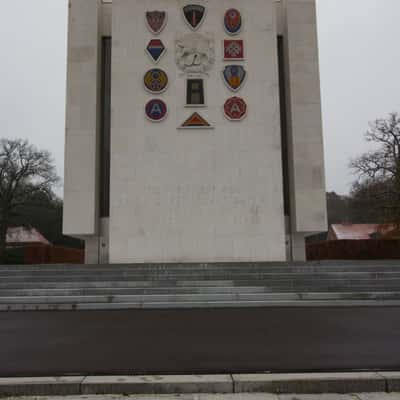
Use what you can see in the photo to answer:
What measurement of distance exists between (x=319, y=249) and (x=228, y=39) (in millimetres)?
17699

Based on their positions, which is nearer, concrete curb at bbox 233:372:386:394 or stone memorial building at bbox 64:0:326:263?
concrete curb at bbox 233:372:386:394

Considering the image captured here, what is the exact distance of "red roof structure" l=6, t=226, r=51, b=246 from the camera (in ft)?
134

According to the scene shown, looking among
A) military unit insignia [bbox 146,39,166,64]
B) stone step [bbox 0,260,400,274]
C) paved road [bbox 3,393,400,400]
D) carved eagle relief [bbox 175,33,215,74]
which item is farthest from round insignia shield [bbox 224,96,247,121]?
paved road [bbox 3,393,400,400]

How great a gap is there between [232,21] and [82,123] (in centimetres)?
824

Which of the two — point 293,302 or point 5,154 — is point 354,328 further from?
point 5,154

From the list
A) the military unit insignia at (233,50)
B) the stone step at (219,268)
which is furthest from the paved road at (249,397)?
the military unit insignia at (233,50)

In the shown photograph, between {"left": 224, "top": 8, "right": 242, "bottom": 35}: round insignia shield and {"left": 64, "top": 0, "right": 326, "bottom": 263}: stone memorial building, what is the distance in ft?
0.21

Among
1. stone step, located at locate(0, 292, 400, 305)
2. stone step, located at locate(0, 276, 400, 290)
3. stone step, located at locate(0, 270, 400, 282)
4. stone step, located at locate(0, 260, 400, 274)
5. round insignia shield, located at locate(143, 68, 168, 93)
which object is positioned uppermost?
round insignia shield, located at locate(143, 68, 168, 93)

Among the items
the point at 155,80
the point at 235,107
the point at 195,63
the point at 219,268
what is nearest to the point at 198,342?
the point at 219,268

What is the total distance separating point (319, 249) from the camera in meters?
33.6

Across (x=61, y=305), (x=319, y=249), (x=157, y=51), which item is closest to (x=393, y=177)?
(x=319, y=249)

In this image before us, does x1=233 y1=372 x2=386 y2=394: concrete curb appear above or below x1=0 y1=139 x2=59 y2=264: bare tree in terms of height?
below

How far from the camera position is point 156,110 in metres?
21.0

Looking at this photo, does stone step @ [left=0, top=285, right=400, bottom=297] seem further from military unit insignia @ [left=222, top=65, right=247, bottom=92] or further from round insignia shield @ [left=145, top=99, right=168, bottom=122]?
military unit insignia @ [left=222, top=65, right=247, bottom=92]
